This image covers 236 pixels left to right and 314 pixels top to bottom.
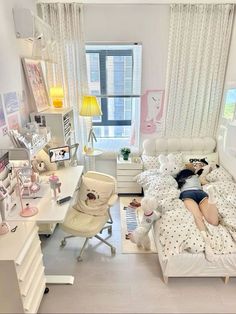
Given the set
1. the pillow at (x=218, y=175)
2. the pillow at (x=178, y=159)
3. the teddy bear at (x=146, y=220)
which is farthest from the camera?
the pillow at (x=178, y=159)

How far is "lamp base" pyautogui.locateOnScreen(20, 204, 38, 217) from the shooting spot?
6.25 ft

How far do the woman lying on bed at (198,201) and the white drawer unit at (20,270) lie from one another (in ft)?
4.73

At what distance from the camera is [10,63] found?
232 cm

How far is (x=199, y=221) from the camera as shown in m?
2.30

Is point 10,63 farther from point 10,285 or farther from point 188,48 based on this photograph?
point 188,48

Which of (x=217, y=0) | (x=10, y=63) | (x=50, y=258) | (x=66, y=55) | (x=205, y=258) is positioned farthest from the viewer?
(x=66, y=55)

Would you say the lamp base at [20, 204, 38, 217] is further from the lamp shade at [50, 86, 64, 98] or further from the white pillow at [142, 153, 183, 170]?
the white pillow at [142, 153, 183, 170]

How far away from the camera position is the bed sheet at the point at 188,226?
2010mm

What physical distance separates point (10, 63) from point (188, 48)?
2.38 m

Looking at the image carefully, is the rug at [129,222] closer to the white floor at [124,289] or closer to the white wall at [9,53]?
the white floor at [124,289]

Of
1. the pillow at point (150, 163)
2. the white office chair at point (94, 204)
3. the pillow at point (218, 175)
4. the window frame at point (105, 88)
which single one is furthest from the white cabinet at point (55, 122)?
the pillow at point (218, 175)

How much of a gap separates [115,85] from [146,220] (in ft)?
7.01

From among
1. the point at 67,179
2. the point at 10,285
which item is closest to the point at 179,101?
the point at 67,179

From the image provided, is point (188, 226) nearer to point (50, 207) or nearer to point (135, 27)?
point (50, 207)
